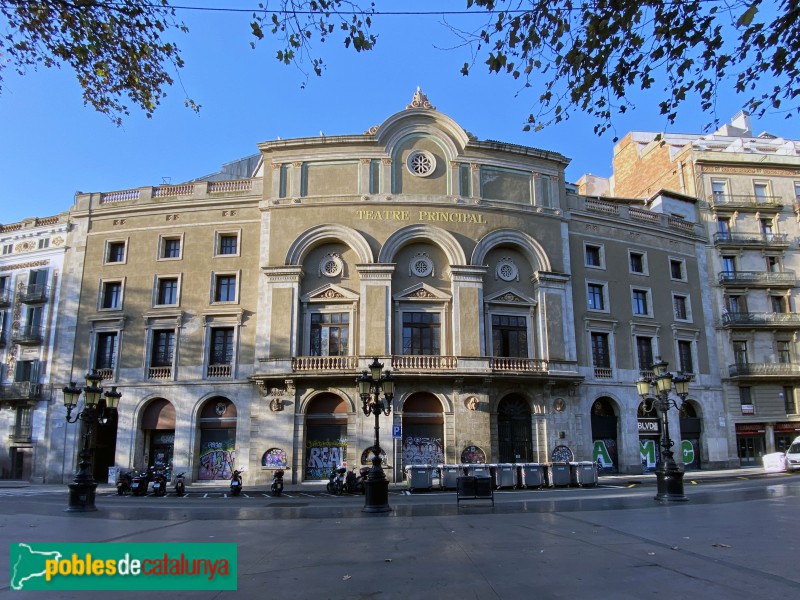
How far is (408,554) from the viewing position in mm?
8727

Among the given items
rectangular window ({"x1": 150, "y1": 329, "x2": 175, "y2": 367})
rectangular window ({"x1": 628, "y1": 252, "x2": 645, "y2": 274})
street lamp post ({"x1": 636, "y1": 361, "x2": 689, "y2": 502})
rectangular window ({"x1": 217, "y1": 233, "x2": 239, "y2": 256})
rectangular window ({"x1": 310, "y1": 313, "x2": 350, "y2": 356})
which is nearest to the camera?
street lamp post ({"x1": 636, "y1": 361, "x2": 689, "y2": 502})

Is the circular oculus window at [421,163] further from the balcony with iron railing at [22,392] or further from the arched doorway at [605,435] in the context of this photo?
the balcony with iron railing at [22,392]

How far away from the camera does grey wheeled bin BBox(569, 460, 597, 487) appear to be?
79.2ft

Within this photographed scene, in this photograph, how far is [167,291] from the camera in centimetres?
3048

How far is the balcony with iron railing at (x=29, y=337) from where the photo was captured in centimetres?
3097

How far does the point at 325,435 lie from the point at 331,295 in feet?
22.0

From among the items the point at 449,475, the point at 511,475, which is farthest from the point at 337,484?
the point at 511,475

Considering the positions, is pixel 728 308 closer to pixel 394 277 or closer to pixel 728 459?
pixel 728 459

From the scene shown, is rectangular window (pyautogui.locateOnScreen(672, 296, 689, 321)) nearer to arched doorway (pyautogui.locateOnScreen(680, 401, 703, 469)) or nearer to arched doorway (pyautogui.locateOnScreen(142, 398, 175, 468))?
arched doorway (pyautogui.locateOnScreen(680, 401, 703, 469))

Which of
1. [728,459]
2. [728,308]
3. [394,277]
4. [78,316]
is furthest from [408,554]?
[728,308]

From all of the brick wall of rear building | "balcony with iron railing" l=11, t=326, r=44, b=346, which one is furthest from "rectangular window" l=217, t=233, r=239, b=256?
the brick wall of rear building

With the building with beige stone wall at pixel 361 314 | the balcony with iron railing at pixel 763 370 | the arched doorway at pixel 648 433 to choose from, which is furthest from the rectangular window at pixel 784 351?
the arched doorway at pixel 648 433

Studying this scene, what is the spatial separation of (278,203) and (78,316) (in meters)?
12.1

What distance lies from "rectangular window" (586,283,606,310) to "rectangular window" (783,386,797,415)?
13339 millimetres
